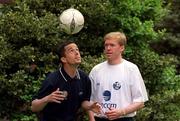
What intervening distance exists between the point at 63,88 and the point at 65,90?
0.03m

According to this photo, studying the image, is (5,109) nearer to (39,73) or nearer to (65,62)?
(39,73)

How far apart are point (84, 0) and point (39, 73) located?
4.92ft

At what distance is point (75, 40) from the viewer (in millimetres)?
7992

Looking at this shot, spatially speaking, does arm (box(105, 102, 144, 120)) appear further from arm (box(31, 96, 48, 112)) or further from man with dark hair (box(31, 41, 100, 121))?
arm (box(31, 96, 48, 112))

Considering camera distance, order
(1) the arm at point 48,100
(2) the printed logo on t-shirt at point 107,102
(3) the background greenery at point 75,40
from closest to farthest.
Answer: (1) the arm at point 48,100 < (2) the printed logo on t-shirt at point 107,102 < (3) the background greenery at point 75,40

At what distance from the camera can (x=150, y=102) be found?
25.5 ft

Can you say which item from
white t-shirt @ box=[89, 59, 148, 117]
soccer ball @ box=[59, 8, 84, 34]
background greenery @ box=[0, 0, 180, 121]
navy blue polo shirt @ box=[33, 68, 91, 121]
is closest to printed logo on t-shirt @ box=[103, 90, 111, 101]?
white t-shirt @ box=[89, 59, 148, 117]

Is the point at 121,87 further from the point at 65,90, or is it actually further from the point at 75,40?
the point at 75,40

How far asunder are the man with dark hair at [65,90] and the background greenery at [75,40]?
1.93 metres

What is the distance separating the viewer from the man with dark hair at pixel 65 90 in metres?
4.71

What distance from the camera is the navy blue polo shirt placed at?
472cm

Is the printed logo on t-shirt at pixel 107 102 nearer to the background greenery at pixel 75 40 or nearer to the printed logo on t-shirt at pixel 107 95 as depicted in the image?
the printed logo on t-shirt at pixel 107 95

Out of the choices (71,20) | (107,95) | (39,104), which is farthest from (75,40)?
(39,104)

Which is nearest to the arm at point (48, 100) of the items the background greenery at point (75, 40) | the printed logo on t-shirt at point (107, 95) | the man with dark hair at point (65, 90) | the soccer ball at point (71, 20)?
the man with dark hair at point (65, 90)
